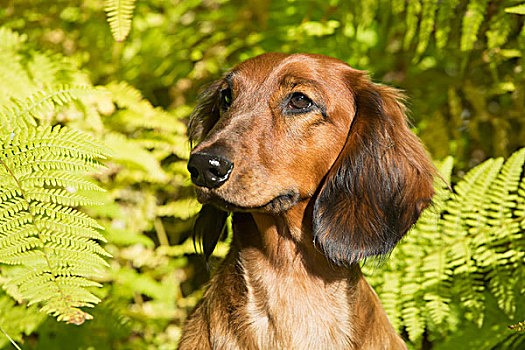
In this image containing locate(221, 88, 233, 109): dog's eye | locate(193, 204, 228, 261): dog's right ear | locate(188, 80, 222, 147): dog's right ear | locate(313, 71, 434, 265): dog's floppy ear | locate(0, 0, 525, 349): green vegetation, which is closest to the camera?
locate(0, 0, 525, 349): green vegetation

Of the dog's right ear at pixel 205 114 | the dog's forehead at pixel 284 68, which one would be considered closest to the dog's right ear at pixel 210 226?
the dog's right ear at pixel 205 114

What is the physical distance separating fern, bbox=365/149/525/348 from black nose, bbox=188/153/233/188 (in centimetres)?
128

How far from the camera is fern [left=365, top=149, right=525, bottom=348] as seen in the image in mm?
3084

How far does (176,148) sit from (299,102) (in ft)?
5.92

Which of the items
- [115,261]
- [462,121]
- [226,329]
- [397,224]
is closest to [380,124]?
[397,224]

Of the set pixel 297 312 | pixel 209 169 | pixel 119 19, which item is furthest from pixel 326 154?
pixel 119 19

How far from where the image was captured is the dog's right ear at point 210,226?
3004mm

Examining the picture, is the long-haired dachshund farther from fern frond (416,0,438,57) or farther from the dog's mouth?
fern frond (416,0,438,57)

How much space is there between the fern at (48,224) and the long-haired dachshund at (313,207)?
2.03 feet

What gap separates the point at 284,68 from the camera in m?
2.71

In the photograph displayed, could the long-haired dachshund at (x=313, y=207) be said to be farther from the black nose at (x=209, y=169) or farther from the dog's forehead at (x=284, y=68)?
the black nose at (x=209, y=169)

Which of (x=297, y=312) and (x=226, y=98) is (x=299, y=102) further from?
(x=297, y=312)

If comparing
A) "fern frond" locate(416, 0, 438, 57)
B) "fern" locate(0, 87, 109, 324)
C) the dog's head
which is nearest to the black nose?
the dog's head

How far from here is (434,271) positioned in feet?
10.6
